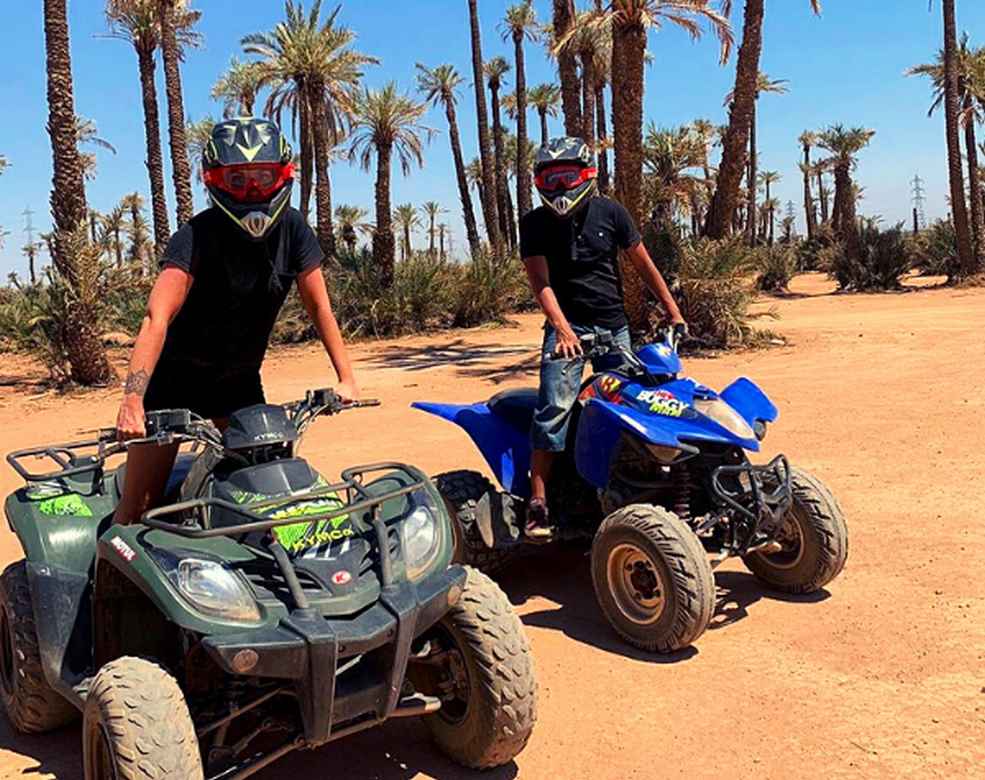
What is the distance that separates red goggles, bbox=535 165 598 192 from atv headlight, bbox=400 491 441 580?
7.91 ft

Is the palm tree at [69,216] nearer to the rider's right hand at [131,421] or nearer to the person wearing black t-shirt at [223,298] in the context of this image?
the person wearing black t-shirt at [223,298]

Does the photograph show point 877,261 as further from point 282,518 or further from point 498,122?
point 282,518

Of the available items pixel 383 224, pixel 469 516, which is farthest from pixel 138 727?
pixel 383 224

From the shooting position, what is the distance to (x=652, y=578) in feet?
13.3

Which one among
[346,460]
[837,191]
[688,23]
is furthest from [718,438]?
[837,191]

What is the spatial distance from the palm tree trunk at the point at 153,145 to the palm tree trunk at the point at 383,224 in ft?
21.3

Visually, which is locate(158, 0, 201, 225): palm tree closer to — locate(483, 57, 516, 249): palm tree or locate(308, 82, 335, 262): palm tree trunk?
locate(308, 82, 335, 262): palm tree trunk

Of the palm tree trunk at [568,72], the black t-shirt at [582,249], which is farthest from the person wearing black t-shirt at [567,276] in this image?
the palm tree trunk at [568,72]

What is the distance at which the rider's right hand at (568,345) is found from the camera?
463 cm

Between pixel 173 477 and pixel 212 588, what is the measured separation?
130 centimetres

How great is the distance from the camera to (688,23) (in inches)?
643

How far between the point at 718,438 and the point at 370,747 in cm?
201

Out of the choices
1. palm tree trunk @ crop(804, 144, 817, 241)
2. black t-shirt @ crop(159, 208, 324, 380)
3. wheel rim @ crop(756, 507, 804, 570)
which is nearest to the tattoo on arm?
black t-shirt @ crop(159, 208, 324, 380)

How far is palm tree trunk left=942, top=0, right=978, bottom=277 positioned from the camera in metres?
26.3
